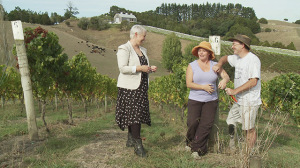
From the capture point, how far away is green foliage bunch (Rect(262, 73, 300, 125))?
9703 millimetres

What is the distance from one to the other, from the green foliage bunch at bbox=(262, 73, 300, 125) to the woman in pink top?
6753 mm

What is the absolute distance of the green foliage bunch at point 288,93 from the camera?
9.70 m

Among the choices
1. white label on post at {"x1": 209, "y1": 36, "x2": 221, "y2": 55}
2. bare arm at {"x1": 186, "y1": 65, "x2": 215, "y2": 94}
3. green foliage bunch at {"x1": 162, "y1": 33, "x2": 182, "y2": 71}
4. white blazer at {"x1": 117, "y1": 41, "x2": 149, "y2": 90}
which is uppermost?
white label on post at {"x1": 209, "y1": 36, "x2": 221, "y2": 55}

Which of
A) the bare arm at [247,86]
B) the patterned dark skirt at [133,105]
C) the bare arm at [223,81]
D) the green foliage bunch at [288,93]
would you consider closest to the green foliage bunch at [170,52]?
the green foliage bunch at [288,93]

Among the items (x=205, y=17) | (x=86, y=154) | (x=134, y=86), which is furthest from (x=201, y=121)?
(x=205, y=17)

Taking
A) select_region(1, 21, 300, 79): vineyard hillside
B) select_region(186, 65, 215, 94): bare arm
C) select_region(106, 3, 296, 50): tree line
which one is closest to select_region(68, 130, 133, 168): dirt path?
select_region(186, 65, 215, 94): bare arm

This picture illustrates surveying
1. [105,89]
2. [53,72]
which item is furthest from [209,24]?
[53,72]

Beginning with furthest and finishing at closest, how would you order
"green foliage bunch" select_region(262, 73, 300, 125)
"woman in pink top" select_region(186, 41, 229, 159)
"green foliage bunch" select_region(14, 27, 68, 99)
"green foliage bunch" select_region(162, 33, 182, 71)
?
"green foliage bunch" select_region(162, 33, 182, 71) < "green foliage bunch" select_region(262, 73, 300, 125) < "green foliage bunch" select_region(14, 27, 68, 99) < "woman in pink top" select_region(186, 41, 229, 159)

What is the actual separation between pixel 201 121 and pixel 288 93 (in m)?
7.43

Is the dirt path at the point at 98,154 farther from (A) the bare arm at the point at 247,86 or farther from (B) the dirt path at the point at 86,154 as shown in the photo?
(A) the bare arm at the point at 247,86

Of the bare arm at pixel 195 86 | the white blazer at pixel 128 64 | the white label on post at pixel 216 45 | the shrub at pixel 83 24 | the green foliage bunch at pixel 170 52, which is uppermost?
the shrub at pixel 83 24

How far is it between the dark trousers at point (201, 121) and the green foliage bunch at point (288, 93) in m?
6.75

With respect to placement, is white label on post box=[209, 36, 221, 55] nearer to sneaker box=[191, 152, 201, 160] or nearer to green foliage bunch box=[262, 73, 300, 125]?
sneaker box=[191, 152, 201, 160]

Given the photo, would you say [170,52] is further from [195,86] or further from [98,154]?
[98,154]
